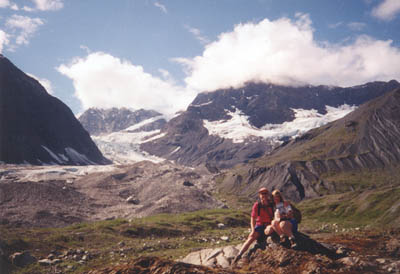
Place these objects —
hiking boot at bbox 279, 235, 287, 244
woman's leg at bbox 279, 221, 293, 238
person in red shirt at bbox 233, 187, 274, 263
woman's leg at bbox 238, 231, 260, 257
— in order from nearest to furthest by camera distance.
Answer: woman's leg at bbox 279, 221, 293, 238 → hiking boot at bbox 279, 235, 287, 244 → woman's leg at bbox 238, 231, 260, 257 → person in red shirt at bbox 233, 187, 274, 263

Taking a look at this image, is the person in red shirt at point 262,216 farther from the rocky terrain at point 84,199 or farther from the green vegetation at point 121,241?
the rocky terrain at point 84,199

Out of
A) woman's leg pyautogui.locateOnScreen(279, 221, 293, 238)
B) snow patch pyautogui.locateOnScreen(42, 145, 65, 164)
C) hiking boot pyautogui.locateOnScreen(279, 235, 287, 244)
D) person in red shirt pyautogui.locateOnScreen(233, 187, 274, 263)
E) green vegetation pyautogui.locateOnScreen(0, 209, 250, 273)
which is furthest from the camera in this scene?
snow patch pyautogui.locateOnScreen(42, 145, 65, 164)

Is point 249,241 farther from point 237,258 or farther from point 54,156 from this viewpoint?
A: point 54,156

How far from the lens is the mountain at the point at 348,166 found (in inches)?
4210

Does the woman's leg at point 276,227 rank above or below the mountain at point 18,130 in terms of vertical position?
below

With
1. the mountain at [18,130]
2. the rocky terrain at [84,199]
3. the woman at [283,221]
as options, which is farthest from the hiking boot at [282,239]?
the mountain at [18,130]

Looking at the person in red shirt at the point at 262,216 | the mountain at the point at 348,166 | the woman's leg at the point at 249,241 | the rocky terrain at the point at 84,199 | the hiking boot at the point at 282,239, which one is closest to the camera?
the hiking boot at the point at 282,239

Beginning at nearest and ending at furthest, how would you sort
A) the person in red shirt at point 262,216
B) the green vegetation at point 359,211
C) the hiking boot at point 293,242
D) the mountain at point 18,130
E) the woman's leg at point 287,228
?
the hiking boot at point 293,242
the woman's leg at point 287,228
the person in red shirt at point 262,216
the green vegetation at point 359,211
the mountain at point 18,130

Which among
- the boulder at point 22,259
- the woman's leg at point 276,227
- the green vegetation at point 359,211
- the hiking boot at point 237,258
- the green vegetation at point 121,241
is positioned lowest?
the green vegetation at point 359,211

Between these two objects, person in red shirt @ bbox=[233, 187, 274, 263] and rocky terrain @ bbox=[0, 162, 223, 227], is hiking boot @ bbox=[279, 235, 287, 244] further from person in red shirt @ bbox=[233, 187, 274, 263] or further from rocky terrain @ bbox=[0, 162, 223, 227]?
rocky terrain @ bbox=[0, 162, 223, 227]

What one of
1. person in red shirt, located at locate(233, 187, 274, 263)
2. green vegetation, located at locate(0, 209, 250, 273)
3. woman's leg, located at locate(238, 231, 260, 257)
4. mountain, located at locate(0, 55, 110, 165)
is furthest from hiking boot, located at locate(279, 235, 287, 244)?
mountain, located at locate(0, 55, 110, 165)

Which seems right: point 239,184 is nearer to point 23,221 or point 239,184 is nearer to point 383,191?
point 383,191

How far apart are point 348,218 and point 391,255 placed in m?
49.1

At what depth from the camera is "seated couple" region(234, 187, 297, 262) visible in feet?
41.2
